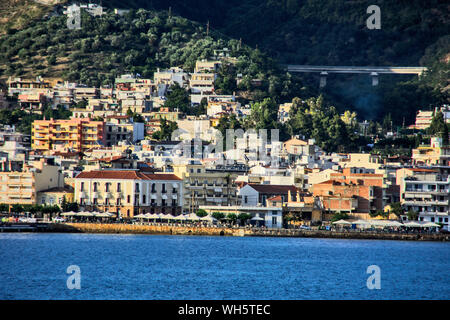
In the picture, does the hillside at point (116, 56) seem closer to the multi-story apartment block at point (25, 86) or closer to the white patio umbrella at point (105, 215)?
the multi-story apartment block at point (25, 86)

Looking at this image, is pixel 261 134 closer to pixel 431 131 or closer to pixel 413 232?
pixel 431 131

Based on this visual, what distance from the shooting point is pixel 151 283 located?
67.8 metres

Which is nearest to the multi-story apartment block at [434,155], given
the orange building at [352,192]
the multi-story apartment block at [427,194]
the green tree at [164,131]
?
the multi-story apartment block at [427,194]

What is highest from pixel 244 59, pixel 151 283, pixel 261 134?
pixel 244 59

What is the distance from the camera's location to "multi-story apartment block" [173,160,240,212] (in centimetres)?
11156

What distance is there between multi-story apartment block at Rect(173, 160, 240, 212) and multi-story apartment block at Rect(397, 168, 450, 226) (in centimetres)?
1423

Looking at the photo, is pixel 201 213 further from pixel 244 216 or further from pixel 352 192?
pixel 352 192

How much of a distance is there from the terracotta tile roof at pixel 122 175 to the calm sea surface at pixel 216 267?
894 centimetres

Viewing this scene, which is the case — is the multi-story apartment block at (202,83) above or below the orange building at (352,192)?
above

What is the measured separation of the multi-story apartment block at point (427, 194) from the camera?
352 feet

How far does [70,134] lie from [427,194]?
168 ft
